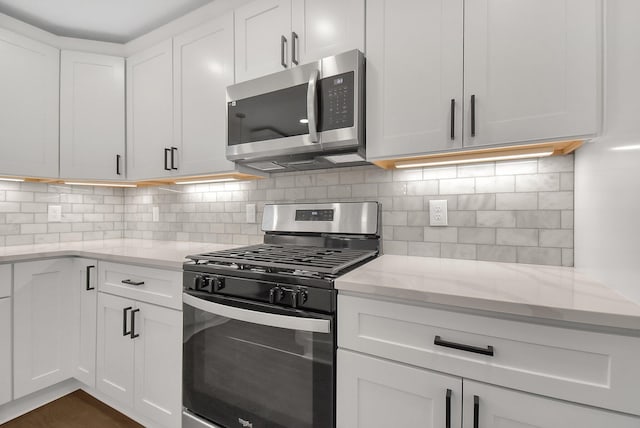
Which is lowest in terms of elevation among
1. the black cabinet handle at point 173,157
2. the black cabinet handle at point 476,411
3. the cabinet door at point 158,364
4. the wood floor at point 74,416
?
the wood floor at point 74,416

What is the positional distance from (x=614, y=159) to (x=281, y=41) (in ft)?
4.82

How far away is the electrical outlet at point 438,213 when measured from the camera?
1.48 meters

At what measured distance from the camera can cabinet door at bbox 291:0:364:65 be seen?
1.36 m

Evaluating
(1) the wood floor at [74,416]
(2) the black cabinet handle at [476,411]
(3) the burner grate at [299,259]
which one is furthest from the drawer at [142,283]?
(2) the black cabinet handle at [476,411]

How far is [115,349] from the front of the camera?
5.53 feet

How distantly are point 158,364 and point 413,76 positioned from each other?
1.85 meters

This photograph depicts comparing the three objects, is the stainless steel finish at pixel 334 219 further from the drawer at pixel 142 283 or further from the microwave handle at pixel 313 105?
the drawer at pixel 142 283

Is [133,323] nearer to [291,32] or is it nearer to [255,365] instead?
[255,365]

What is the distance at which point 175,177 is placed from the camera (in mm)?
1979

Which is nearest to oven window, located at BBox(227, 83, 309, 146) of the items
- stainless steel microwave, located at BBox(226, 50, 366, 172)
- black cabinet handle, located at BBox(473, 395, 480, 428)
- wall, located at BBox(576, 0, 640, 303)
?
stainless steel microwave, located at BBox(226, 50, 366, 172)

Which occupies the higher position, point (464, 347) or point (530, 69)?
point (530, 69)

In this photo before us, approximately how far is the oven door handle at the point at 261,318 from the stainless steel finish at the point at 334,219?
0.68 meters

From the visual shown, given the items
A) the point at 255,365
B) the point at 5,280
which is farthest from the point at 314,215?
the point at 5,280

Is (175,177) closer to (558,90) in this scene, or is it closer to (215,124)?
(215,124)
